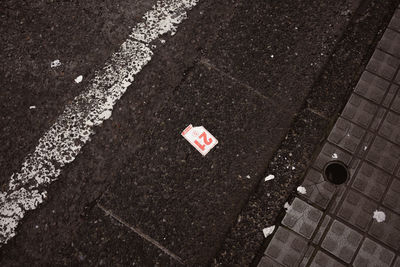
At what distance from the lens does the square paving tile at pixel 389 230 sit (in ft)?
6.87

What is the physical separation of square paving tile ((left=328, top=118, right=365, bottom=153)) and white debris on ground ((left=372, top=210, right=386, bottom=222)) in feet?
1.40

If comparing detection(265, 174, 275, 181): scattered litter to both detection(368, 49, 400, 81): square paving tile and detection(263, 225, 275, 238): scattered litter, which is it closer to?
detection(263, 225, 275, 238): scattered litter

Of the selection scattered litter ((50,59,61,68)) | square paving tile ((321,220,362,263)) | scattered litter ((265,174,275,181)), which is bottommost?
square paving tile ((321,220,362,263))

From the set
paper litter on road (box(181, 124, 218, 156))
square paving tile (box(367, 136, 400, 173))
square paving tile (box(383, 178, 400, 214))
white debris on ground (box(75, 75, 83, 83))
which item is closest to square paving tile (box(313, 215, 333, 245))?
square paving tile (box(383, 178, 400, 214))

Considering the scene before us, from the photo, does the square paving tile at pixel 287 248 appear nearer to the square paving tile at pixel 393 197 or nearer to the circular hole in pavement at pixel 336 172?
the circular hole in pavement at pixel 336 172

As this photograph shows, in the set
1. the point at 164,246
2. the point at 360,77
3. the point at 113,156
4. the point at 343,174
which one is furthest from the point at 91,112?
the point at 360,77

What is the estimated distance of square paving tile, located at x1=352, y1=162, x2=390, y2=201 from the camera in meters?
2.17

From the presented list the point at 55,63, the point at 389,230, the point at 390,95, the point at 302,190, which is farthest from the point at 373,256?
the point at 55,63

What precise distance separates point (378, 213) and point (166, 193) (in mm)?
1401

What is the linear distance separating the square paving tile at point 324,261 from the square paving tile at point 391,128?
3.01 feet

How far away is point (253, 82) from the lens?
237cm

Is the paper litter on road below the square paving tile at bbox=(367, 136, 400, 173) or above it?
below

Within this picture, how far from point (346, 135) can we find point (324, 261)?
0.85 meters

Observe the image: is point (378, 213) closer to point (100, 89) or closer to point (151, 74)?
point (151, 74)
